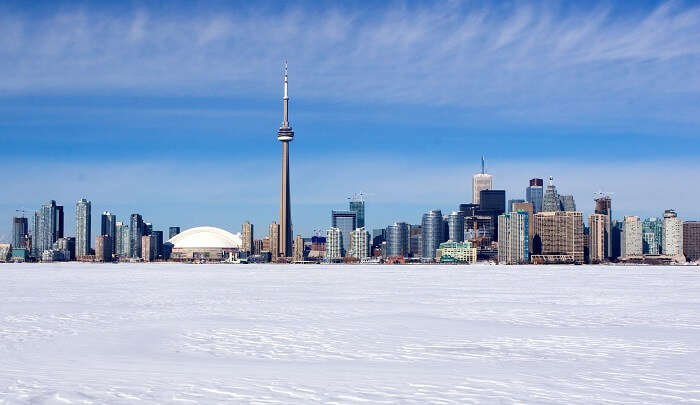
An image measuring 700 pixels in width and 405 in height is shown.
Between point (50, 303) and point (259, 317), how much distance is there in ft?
64.5

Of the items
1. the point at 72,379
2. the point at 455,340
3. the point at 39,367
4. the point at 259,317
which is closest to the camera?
the point at 72,379

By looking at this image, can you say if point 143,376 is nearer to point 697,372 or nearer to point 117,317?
A: point 697,372

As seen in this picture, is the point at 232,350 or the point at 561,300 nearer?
the point at 232,350

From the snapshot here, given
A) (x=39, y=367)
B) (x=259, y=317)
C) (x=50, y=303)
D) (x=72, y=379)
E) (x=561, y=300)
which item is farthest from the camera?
(x=561, y=300)

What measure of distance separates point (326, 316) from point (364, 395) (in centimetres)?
2358

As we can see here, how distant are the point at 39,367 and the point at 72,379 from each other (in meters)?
2.94

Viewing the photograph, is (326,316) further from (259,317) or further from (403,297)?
(403,297)

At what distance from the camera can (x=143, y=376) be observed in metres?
22.9

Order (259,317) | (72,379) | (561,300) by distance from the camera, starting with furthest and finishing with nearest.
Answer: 1. (561,300)
2. (259,317)
3. (72,379)

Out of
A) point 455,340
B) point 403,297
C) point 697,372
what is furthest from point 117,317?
point 697,372

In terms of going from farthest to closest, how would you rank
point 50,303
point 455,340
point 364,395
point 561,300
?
point 561,300
point 50,303
point 455,340
point 364,395

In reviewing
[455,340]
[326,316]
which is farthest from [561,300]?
[455,340]

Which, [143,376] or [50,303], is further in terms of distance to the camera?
[50,303]

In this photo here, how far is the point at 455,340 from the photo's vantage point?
32.2 meters
